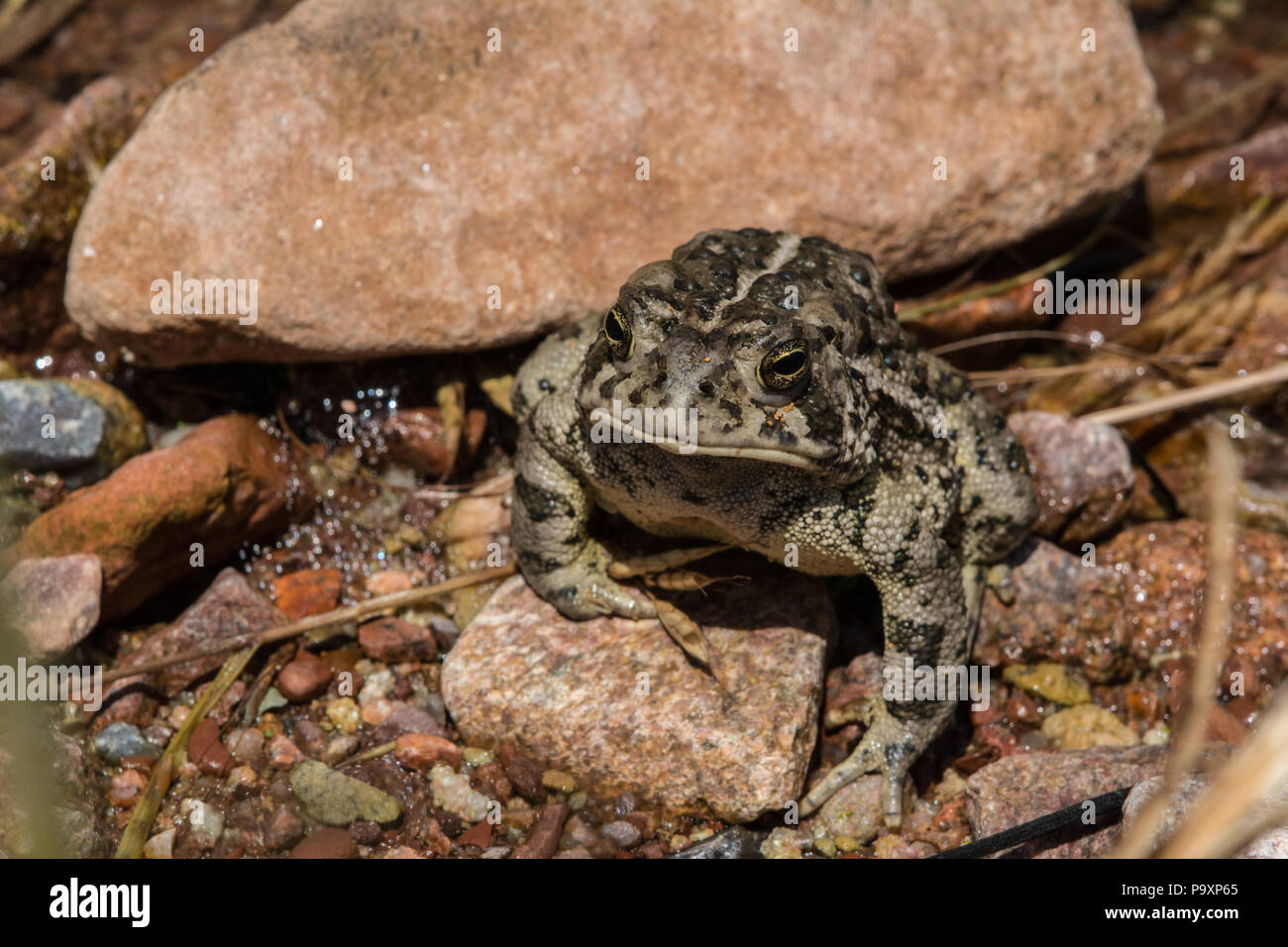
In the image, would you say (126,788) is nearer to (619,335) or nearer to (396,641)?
(396,641)

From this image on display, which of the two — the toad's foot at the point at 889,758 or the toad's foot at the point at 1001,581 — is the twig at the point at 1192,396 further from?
the toad's foot at the point at 889,758

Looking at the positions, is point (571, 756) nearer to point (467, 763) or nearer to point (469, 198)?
point (467, 763)

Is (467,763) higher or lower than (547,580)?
lower

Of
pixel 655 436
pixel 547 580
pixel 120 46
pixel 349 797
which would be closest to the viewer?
pixel 655 436

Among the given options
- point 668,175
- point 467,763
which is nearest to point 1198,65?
point 668,175

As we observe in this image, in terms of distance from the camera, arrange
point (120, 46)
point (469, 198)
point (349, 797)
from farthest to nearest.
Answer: point (120, 46) → point (469, 198) → point (349, 797)
